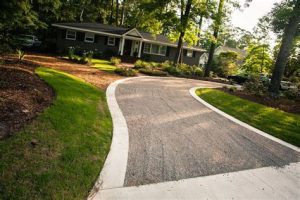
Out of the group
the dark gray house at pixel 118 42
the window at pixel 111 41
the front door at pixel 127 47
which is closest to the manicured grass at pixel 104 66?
the dark gray house at pixel 118 42

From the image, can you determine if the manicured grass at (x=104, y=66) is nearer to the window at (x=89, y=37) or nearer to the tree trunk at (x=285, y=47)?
the window at (x=89, y=37)

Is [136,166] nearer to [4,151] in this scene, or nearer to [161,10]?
[4,151]

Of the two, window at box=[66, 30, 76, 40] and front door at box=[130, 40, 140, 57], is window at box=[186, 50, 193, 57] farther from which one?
window at box=[66, 30, 76, 40]

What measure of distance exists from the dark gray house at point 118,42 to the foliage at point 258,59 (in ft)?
26.5

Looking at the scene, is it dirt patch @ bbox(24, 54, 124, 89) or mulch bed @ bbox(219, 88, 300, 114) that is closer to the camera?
mulch bed @ bbox(219, 88, 300, 114)

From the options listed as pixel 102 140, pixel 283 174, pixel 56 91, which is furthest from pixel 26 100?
pixel 283 174

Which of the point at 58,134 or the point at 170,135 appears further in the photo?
the point at 170,135

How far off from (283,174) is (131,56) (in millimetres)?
28773

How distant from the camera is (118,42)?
32.2m

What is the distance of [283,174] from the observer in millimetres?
5680

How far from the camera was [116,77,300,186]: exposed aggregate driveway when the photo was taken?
5.13 meters

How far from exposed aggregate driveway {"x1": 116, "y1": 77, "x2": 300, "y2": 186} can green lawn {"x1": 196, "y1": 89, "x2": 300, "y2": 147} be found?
951mm

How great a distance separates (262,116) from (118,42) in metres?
24.4

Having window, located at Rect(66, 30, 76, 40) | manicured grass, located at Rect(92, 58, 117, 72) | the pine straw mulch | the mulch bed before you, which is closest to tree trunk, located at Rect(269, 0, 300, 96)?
→ the mulch bed
